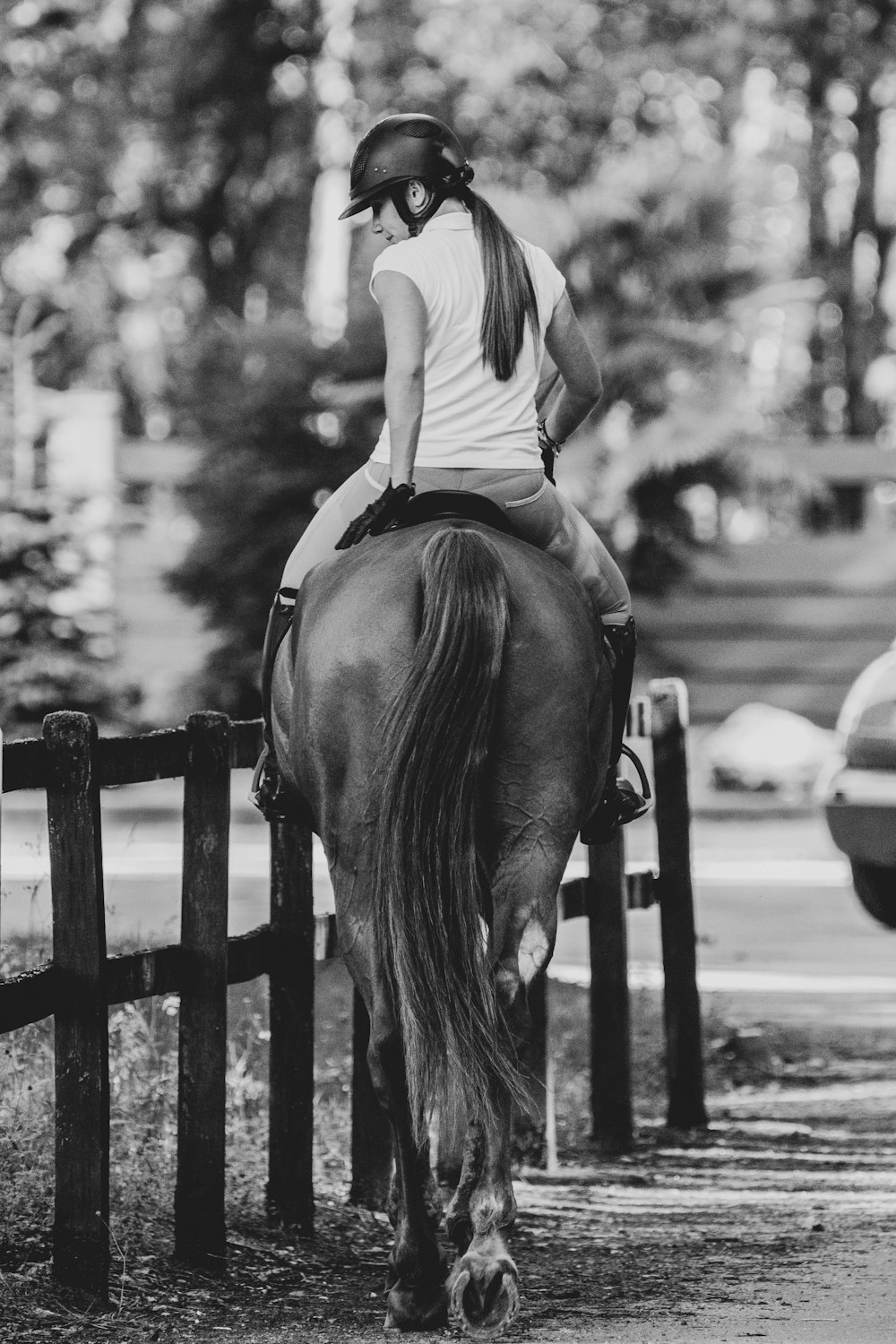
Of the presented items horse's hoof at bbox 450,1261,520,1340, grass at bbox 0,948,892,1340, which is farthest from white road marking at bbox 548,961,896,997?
horse's hoof at bbox 450,1261,520,1340

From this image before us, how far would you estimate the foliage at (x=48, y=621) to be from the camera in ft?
52.1

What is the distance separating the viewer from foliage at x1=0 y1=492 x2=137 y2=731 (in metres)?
15.9

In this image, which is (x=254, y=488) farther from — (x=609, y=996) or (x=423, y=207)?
(x=423, y=207)

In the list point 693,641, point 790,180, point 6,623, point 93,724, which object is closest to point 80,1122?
point 93,724

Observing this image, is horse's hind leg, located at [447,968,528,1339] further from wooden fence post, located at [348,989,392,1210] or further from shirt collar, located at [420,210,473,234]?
shirt collar, located at [420,210,473,234]

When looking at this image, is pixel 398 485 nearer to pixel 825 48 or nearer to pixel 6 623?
pixel 6 623

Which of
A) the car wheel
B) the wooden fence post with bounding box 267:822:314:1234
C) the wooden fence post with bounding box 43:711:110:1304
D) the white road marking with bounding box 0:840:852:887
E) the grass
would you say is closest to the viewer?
the wooden fence post with bounding box 43:711:110:1304

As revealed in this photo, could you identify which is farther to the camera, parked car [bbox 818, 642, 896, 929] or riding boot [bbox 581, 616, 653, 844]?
parked car [bbox 818, 642, 896, 929]

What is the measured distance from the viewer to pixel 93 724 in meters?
4.28

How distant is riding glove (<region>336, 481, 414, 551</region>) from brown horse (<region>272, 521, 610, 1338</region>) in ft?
0.22

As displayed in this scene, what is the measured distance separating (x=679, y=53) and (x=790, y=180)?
18.5 ft

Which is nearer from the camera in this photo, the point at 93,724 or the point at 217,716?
the point at 93,724

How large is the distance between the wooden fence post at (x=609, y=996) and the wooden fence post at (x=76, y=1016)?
230 centimetres

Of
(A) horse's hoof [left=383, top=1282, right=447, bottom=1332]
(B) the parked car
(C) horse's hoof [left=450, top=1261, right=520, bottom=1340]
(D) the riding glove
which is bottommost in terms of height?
(A) horse's hoof [left=383, top=1282, right=447, bottom=1332]
